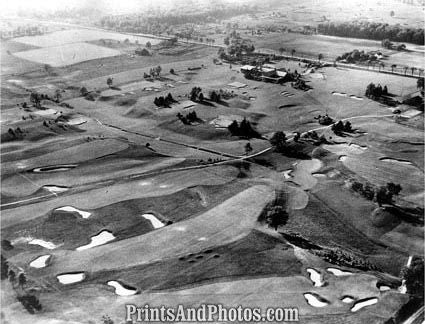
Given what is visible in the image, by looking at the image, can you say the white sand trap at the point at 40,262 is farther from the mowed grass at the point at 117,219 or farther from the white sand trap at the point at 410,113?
the white sand trap at the point at 410,113

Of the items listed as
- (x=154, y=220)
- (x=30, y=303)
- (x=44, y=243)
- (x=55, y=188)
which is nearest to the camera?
(x=30, y=303)

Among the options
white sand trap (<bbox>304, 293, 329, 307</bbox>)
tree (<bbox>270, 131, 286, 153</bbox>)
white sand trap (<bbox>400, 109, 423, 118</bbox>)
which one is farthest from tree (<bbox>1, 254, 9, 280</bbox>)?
white sand trap (<bbox>400, 109, 423, 118</bbox>)

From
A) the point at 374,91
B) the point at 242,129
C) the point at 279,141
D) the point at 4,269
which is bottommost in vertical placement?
the point at 4,269

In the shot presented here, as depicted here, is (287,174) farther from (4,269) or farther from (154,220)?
(4,269)

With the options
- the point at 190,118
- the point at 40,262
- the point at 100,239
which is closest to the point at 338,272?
the point at 100,239

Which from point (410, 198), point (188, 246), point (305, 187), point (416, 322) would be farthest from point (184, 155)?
point (416, 322)

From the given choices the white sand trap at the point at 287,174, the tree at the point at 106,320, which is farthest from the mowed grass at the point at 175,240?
the white sand trap at the point at 287,174

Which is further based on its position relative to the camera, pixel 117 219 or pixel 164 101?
pixel 164 101

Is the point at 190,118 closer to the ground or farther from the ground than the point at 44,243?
farther from the ground
